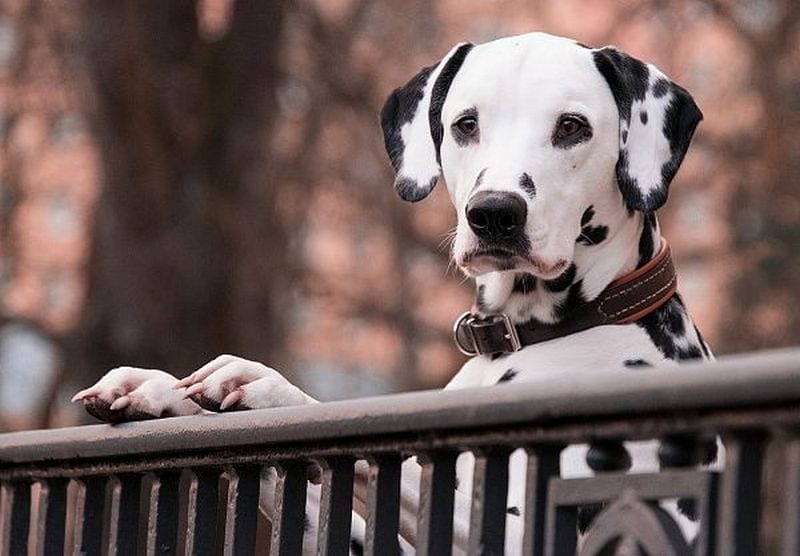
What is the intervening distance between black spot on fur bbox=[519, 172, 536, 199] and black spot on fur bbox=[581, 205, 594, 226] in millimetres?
190

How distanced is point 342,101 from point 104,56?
9.18 feet

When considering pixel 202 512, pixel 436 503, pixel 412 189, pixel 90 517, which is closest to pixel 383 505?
pixel 436 503

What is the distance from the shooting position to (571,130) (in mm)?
4180

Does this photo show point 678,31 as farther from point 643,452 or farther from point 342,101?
point 643,452

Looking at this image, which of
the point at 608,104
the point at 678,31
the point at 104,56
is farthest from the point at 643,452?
the point at 678,31

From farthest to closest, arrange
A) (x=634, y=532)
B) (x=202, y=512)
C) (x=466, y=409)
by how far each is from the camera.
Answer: (x=202, y=512), (x=466, y=409), (x=634, y=532)

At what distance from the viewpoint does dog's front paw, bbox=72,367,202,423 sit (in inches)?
135

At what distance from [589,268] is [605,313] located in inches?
5.1

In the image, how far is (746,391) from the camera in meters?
1.85

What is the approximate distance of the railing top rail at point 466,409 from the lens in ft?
6.08

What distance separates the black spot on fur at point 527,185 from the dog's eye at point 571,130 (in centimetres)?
14

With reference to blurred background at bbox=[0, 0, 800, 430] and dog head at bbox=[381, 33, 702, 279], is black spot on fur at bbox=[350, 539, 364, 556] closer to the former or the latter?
dog head at bbox=[381, 33, 702, 279]

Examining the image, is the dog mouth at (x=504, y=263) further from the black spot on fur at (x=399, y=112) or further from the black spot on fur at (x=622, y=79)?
the black spot on fur at (x=399, y=112)

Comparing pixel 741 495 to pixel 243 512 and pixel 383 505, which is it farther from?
pixel 243 512
